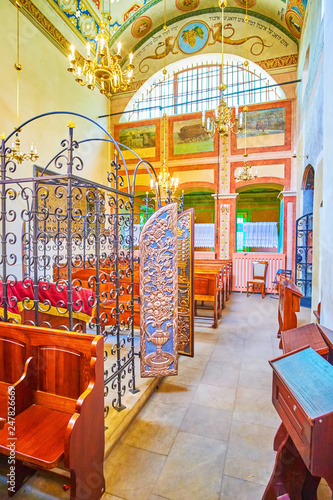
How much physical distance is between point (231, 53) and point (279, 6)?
5.44 ft

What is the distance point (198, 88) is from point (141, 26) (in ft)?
8.86

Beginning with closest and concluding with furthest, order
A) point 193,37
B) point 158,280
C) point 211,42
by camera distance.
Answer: point 158,280 → point 211,42 → point 193,37

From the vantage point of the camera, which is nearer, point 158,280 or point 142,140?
point 158,280

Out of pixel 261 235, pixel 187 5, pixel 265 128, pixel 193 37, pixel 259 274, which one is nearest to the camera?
pixel 259 274

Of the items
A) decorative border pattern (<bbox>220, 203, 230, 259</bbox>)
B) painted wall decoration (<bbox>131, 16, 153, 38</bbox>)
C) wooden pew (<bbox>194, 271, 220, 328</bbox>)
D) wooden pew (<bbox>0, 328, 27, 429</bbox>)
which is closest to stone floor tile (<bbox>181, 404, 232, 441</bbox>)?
wooden pew (<bbox>0, 328, 27, 429</bbox>)

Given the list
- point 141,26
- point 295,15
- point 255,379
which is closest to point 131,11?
point 141,26

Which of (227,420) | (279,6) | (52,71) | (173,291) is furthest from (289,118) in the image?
(227,420)

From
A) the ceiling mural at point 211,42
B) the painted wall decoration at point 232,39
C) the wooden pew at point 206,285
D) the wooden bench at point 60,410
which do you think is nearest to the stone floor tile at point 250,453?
the wooden bench at point 60,410

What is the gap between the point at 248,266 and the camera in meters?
8.28

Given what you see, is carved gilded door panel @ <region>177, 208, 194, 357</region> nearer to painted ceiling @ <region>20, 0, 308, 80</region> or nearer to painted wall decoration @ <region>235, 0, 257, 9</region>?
painted ceiling @ <region>20, 0, 308, 80</region>

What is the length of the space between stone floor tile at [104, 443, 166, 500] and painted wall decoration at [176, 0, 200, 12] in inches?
447

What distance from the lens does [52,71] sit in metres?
7.04

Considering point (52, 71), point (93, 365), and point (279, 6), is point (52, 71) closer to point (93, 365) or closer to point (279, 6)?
point (279, 6)

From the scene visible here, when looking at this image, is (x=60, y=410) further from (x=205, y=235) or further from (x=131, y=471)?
(x=205, y=235)
